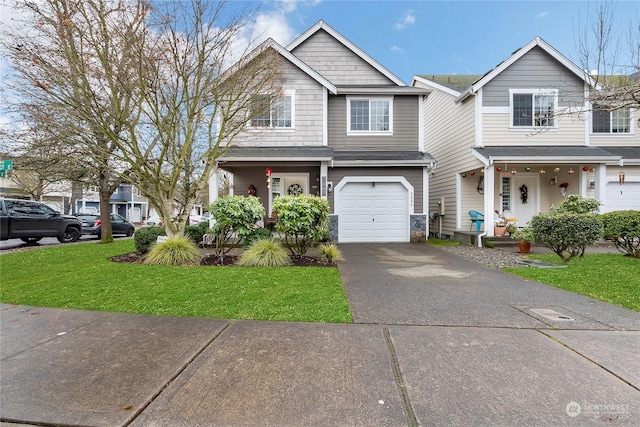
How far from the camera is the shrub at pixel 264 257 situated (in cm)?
735

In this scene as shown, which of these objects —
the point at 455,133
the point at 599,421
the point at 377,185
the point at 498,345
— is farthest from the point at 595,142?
the point at 599,421

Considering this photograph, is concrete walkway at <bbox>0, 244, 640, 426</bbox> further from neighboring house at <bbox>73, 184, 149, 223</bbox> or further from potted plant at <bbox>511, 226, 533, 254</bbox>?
neighboring house at <bbox>73, 184, 149, 223</bbox>

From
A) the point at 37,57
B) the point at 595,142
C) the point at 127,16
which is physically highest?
the point at 127,16

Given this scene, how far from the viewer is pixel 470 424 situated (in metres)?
Answer: 2.06

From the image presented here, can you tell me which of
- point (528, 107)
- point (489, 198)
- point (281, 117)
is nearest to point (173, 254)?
point (281, 117)

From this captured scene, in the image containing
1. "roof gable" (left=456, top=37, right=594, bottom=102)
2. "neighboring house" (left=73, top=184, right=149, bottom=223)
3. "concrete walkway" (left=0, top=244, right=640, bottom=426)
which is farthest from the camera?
"neighboring house" (left=73, top=184, right=149, bottom=223)

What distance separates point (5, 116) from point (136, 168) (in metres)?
6.09

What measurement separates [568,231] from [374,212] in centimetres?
620

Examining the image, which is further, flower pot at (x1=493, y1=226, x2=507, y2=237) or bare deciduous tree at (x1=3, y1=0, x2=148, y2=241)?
flower pot at (x1=493, y1=226, x2=507, y2=237)

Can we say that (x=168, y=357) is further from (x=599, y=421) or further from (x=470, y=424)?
(x=599, y=421)

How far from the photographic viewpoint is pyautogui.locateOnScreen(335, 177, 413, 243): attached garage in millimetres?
12164

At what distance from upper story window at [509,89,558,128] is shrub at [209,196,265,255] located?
1073 centimetres

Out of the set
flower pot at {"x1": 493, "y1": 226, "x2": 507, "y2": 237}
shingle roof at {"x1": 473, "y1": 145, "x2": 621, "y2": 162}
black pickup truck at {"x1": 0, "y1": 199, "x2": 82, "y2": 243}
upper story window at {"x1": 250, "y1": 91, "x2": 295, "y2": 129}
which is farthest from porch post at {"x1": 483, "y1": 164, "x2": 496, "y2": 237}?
black pickup truck at {"x1": 0, "y1": 199, "x2": 82, "y2": 243}

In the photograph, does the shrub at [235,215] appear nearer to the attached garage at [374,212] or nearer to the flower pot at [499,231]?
the attached garage at [374,212]
